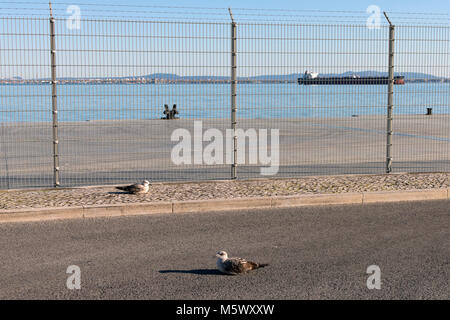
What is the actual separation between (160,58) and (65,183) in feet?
10.0

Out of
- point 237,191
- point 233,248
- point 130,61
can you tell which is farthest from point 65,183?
point 233,248

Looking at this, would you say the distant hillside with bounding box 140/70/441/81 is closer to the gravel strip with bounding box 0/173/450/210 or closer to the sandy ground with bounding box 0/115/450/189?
the sandy ground with bounding box 0/115/450/189

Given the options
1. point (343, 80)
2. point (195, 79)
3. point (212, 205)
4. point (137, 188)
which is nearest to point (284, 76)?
point (343, 80)

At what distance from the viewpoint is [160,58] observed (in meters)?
11.5

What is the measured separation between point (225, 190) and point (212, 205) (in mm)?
1129

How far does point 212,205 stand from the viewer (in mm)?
10055

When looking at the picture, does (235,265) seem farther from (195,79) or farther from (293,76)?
(293,76)

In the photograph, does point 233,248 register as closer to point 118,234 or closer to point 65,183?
point 118,234

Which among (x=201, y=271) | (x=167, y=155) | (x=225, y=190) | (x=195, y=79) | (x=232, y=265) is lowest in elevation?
(x=201, y=271)

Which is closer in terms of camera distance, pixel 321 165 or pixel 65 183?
pixel 65 183

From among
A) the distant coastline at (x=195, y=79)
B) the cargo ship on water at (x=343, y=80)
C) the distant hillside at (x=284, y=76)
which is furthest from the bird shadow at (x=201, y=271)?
the cargo ship on water at (x=343, y=80)

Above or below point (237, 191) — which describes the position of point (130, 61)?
above

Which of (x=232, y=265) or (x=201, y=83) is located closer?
(x=232, y=265)

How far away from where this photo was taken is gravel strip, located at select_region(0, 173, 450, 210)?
10.1 meters
